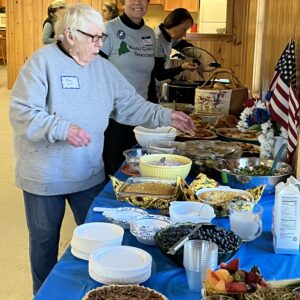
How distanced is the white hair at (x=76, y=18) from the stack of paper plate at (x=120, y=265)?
1.09 meters

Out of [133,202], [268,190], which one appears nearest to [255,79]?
[268,190]

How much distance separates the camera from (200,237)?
1.41m

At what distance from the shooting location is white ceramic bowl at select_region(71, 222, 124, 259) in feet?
4.76

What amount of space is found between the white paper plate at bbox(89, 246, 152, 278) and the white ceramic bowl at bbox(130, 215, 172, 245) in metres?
0.11

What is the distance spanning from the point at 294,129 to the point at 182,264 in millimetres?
1125

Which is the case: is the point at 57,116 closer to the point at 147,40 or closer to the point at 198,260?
the point at 198,260

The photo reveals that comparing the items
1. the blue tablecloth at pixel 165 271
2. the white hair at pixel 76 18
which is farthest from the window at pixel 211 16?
the blue tablecloth at pixel 165 271

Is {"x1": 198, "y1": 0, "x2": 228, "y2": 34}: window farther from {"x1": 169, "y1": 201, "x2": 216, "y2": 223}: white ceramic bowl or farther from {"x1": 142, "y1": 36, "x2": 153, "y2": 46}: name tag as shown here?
{"x1": 169, "y1": 201, "x2": 216, "y2": 223}: white ceramic bowl

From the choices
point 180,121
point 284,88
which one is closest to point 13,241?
point 180,121

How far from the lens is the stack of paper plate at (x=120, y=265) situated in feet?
4.22

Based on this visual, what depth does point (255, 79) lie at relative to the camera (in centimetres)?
519

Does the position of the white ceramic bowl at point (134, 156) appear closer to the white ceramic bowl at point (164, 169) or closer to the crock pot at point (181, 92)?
the white ceramic bowl at point (164, 169)

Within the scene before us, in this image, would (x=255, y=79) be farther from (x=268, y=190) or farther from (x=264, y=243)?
(x=264, y=243)

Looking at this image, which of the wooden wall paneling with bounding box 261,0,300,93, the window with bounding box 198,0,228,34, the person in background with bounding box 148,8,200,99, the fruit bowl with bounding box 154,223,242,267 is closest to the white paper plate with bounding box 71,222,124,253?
the fruit bowl with bounding box 154,223,242,267
